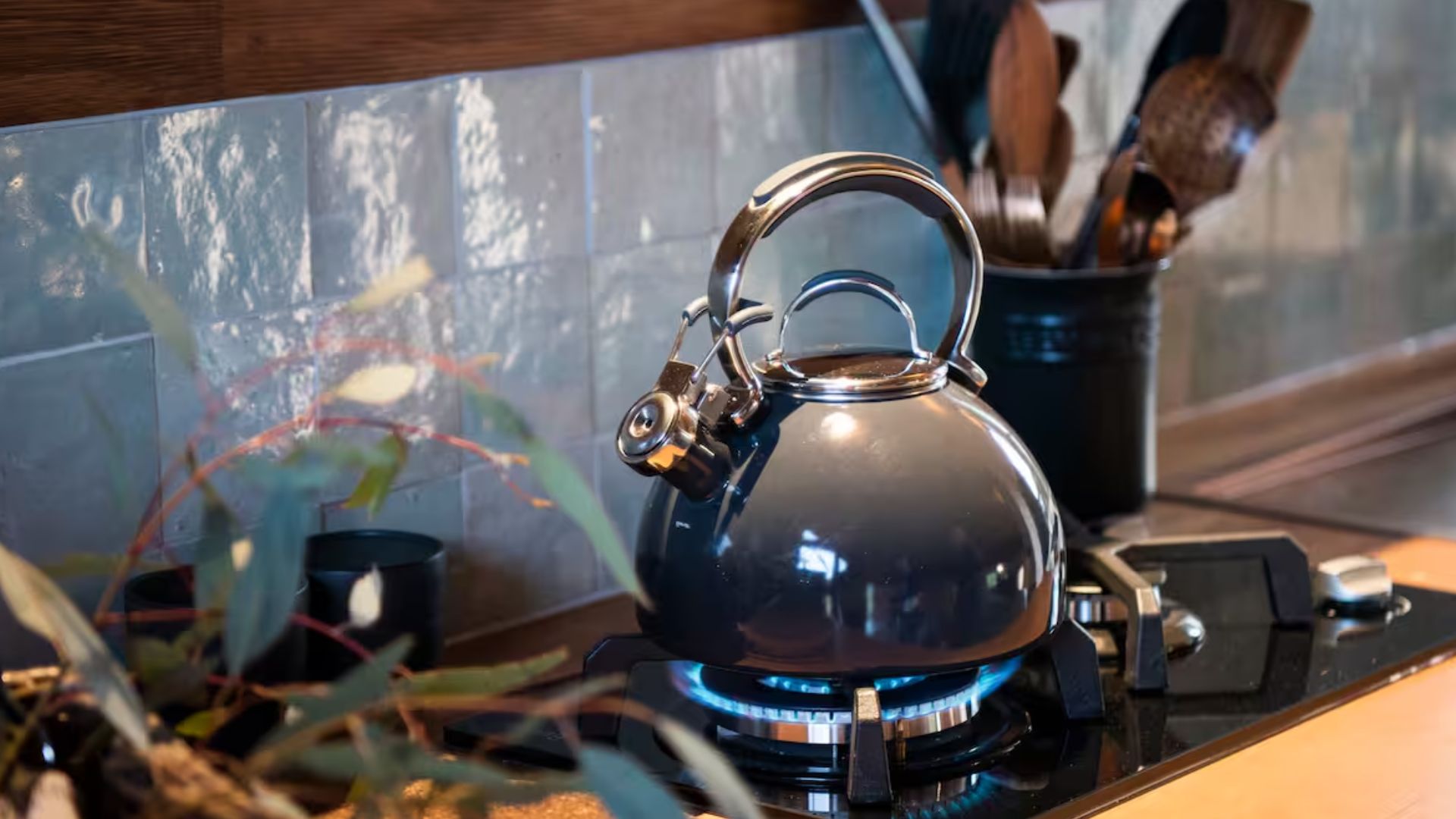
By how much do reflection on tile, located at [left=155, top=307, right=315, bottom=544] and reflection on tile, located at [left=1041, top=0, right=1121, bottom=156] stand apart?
82 cm

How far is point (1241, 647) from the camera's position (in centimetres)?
117

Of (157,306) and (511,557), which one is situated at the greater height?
(157,306)

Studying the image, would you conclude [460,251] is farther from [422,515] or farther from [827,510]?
[827,510]

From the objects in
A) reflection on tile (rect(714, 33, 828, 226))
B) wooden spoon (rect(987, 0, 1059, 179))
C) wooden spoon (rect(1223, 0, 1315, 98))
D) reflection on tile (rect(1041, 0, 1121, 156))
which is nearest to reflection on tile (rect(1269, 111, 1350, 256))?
reflection on tile (rect(1041, 0, 1121, 156))

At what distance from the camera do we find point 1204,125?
150 centimetres

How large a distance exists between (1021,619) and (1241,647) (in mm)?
287

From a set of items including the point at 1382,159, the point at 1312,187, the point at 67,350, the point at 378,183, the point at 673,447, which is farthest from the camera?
the point at 1382,159

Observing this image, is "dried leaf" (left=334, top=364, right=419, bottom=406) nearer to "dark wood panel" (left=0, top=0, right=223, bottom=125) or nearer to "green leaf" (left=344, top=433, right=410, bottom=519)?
"green leaf" (left=344, top=433, right=410, bottom=519)

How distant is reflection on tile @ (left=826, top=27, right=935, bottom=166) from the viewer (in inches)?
58.1

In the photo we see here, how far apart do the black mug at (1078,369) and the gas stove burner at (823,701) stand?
1.47 feet

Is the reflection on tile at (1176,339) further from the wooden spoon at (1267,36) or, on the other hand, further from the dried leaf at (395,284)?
the dried leaf at (395,284)

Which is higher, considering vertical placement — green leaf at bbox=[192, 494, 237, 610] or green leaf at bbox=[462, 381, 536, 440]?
green leaf at bbox=[462, 381, 536, 440]

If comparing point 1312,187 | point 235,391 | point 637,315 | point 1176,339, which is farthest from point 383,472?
point 1312,187

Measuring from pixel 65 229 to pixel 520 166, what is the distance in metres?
0.35
